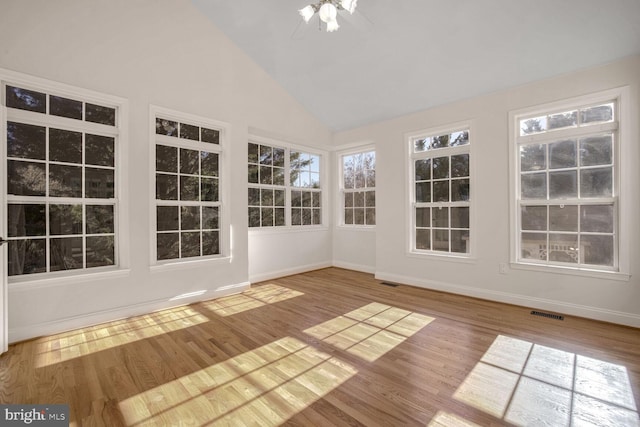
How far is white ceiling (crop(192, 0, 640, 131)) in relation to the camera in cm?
289

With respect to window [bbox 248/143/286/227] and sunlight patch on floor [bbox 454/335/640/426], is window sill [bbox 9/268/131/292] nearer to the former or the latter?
window [bbox 248/143/286/227]

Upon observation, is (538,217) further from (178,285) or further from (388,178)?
(178,285)

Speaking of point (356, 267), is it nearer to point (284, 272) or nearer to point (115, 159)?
point (284, 272)

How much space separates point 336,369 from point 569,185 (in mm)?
3387

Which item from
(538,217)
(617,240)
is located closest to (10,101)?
(538,217)

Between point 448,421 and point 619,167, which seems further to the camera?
point 619,167

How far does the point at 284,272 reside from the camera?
17.5 feet

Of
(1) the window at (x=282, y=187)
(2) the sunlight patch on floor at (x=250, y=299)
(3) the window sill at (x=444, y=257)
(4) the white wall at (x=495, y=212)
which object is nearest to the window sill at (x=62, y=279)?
(2) the sunlight patch on floor at (x=250, y=299)

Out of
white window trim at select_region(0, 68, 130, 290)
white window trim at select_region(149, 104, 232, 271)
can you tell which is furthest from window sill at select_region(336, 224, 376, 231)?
white window trim at select_region(0, 68, 130, 290)

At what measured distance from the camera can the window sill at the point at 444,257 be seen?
4.11 meters

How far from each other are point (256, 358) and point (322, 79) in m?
3.95

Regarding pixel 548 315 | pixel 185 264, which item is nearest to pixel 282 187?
pixel 185 264

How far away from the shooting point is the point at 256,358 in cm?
241

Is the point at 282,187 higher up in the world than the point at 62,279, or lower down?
higher up
